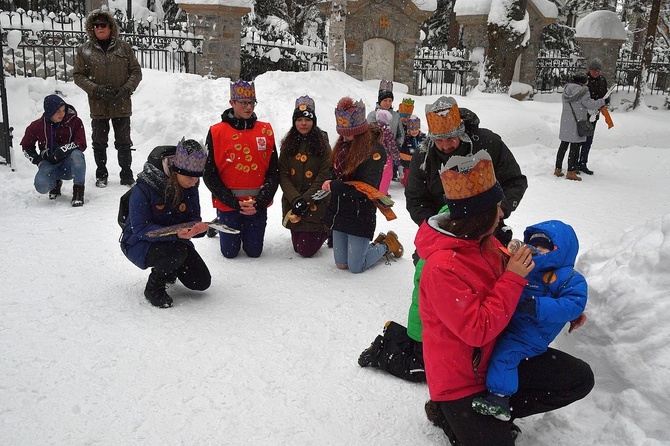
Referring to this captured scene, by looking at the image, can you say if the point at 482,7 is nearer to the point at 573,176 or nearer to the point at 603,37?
the point at 603,37

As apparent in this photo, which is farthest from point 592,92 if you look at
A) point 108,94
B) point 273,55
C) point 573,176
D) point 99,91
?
point 99,91

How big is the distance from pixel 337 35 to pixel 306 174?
27.0 feet

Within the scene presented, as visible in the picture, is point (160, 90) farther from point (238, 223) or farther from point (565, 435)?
point (565, 435)

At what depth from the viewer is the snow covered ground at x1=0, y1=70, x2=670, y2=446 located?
2.80 m

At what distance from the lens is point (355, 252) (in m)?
5.38

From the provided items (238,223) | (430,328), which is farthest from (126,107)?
(430,328)

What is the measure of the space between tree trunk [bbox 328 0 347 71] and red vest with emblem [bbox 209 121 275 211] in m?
7.87

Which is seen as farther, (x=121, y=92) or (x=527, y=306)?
(x=121, y=92)

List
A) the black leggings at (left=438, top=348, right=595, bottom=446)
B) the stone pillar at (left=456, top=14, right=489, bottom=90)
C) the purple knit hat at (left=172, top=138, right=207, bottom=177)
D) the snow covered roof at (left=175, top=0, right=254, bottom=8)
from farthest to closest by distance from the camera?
the stone pillar at (left=456, top=14, right=489, bottom=90) → the snow covered roof at (left=175, top=0, right=254, bottom=8) → the purple knit hat at (left=172, top=138, right=207, bottom=177) → the black leggings at (left=438, top=348, right=595, bottom=446)

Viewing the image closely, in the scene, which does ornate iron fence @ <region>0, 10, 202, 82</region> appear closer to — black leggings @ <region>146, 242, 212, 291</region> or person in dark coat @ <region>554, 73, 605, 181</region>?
person in dark coat @ <region>554, 73, 605, 181</region>

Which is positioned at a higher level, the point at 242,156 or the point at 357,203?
the point at 242,156

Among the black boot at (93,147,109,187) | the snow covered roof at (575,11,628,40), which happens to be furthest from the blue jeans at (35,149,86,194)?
the snow covered roof at (575,11,628,40)

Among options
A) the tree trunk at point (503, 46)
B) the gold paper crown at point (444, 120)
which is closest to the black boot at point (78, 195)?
the gold paper crown at point (444, 120)

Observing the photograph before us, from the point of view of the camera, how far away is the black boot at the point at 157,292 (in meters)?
4.45
